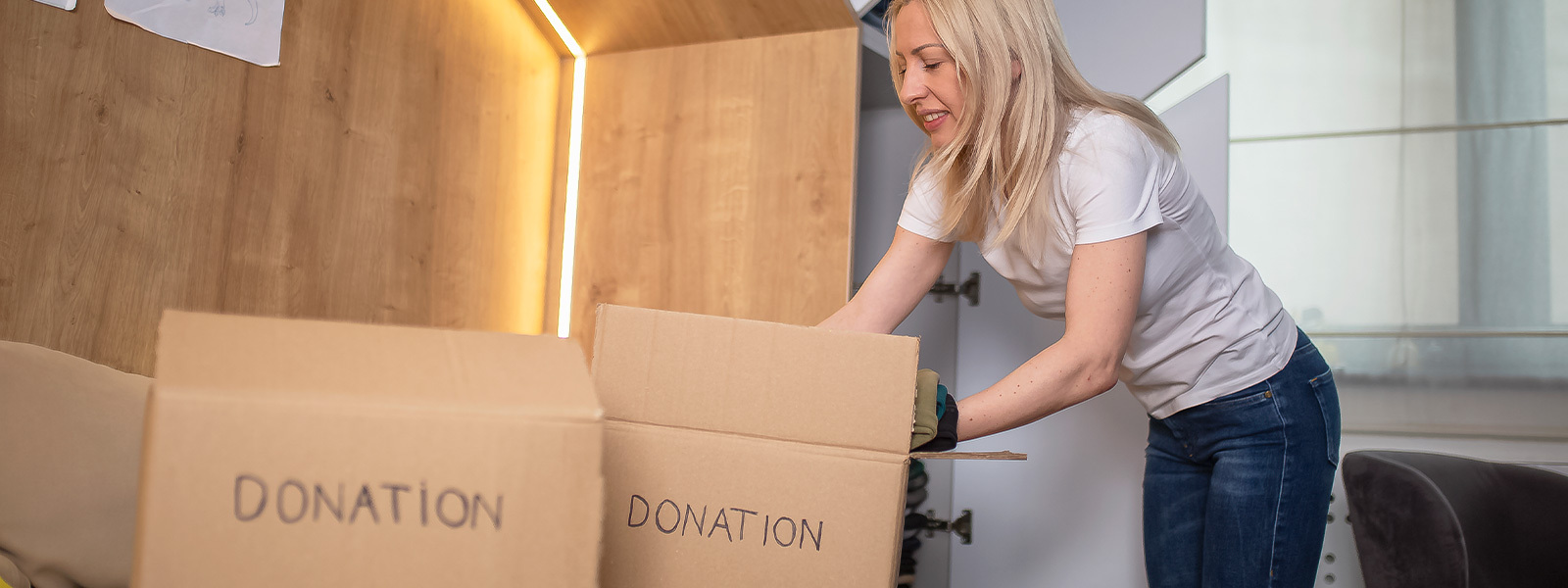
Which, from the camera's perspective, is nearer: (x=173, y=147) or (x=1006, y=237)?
(x=1006, y=237)

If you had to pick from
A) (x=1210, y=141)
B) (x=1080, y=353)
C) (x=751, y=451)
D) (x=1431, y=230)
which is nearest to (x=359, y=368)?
(x=751, y=451)

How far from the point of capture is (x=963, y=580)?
1.87 meters

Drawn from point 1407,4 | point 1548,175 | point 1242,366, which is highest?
point 1407,4

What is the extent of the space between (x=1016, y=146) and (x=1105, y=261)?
0.17 metres

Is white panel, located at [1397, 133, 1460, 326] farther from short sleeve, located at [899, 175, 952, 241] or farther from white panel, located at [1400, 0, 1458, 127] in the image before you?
short sleeve, located at [899, 175, 952, 241]

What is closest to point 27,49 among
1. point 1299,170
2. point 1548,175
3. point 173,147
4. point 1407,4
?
point 173,147

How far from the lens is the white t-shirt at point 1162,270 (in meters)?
0.88

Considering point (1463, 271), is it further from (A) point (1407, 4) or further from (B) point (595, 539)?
(B) point (595, 539)

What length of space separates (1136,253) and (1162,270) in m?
0.12

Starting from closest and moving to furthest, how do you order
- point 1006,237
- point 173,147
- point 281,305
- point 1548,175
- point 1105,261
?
point 1105,261 < point 1006,237 < point 173,147 < point 281,305 < point 1548,175

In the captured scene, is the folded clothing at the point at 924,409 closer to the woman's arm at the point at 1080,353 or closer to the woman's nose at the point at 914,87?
the woman's arm at the point at 1080,353

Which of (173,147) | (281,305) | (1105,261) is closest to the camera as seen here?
(1105,261)

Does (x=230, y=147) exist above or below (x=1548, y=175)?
below

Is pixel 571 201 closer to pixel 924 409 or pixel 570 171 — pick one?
pixel 570 171
